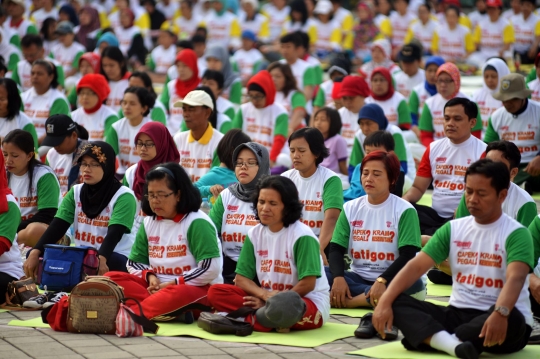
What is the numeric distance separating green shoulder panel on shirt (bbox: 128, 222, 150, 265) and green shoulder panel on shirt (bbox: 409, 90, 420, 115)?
7349mm

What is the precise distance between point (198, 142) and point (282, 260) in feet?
12.5

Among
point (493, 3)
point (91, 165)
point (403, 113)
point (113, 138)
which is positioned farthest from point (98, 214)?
point (493, 3)

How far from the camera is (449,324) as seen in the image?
638cm

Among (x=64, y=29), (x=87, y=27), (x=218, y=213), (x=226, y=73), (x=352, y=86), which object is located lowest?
(x=218, y=213)

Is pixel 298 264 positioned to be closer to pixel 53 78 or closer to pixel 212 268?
pixel 212 268

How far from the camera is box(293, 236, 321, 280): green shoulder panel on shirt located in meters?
6.86

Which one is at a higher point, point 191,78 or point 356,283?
point 191,78

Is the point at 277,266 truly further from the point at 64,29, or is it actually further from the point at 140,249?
the point at 64,29

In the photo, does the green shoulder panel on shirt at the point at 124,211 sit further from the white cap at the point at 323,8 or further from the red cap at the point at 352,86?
the white cap at the point at 323,8

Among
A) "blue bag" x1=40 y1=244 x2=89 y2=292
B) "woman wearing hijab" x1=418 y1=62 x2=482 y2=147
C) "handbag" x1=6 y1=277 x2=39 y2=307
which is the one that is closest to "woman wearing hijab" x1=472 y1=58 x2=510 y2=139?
"woman wearing hijab" x1=418 y1=62 x2=482 y2=147

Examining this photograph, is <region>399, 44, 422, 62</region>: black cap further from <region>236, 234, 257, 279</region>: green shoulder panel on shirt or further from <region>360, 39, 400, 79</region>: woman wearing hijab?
<region>236, 234, 257, 279</region>: green shoulder panel on shirt

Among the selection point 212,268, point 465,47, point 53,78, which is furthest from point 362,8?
point 212,268

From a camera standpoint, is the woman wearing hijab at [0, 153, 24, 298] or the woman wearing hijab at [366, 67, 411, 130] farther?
the woman wearing hijab at [366, 67, 411, 130]

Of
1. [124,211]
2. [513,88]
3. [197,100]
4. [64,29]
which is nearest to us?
[124,211]
